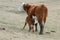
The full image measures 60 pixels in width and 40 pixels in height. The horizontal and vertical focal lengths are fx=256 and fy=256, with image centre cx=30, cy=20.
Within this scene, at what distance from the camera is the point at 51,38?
334 inches

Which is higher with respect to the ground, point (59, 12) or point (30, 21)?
point (30, 21)

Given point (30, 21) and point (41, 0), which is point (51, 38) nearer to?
point (30, 21)

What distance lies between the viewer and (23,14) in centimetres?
1622

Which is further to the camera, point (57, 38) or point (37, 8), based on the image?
point (37, 8)

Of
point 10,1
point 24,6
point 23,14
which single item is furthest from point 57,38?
point 10,1

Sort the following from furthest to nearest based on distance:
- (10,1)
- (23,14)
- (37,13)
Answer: (10,1)
(23,14)
(37,13)

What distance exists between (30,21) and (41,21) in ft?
2.03

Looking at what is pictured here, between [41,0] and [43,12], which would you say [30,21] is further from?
[41,0]

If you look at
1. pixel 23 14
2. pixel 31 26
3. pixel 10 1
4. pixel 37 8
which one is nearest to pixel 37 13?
pixel 37 8

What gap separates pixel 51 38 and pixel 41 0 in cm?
1546

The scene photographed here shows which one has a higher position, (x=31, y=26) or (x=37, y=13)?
(x=37, y=13)

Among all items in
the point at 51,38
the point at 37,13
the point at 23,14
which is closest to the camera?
the point at 51,38

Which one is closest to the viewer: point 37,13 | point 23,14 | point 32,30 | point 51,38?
point 51,38

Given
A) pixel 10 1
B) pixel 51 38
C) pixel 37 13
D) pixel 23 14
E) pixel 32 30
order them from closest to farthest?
1. pixel 51 38
2. pixel 37 13
3. pixel 32 30
4. pixel 23 14
5. pixel 10 1
